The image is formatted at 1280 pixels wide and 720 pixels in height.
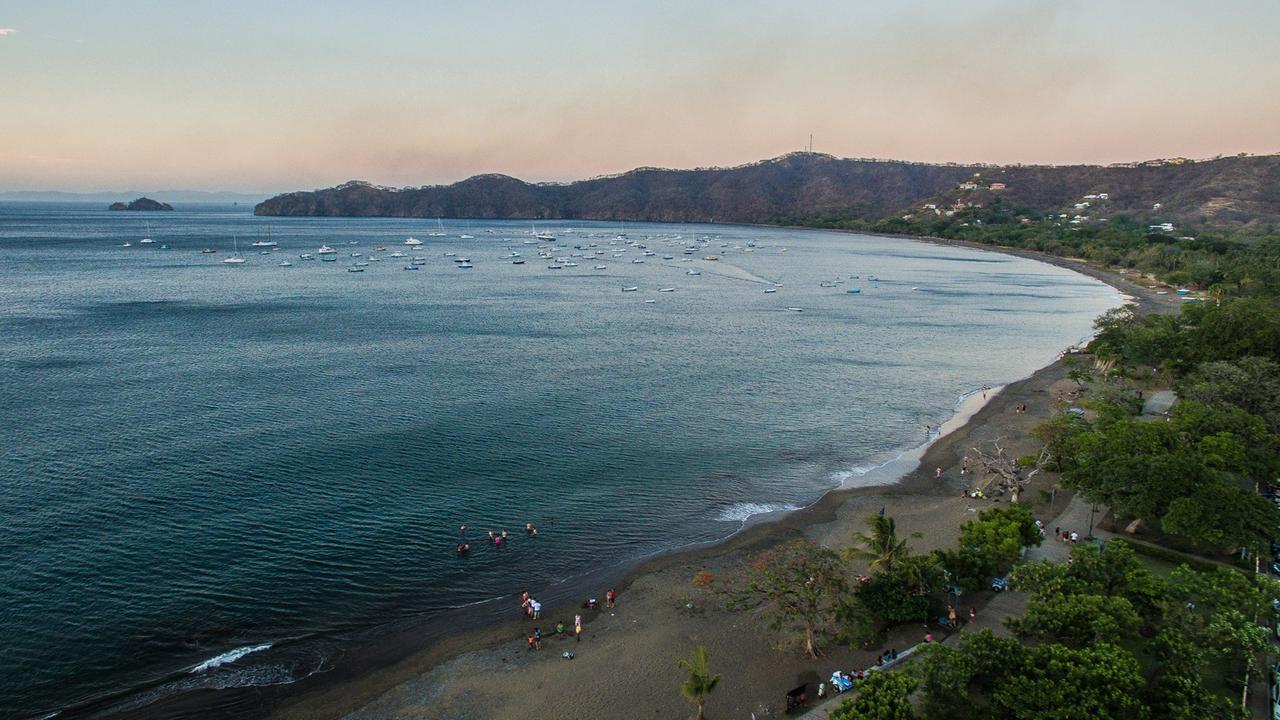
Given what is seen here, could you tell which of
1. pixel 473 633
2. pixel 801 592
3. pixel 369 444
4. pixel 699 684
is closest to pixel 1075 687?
pixel 801 592

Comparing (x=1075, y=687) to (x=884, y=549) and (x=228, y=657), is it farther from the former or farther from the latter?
(x=228, y=657)

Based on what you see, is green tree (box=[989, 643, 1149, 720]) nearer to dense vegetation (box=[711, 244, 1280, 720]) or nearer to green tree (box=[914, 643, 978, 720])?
dense vegetation (box=[711, 244, 1280, 720])

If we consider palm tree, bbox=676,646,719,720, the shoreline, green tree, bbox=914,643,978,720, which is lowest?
the shoreline

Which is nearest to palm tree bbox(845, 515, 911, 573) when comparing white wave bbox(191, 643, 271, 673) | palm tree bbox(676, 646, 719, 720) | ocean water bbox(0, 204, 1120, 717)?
palm tree bbox(676, 646, 719, 720)

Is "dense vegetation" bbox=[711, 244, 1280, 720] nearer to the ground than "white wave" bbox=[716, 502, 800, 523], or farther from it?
farther from it

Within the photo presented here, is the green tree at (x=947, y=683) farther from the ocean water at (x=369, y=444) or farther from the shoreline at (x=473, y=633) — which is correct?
the ocean water at (x=369, y=444)

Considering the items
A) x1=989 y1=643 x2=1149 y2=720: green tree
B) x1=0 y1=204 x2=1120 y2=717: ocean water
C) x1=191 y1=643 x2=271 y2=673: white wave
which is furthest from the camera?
x1=0 y1=204 x2=1120 y2=717: ocean water

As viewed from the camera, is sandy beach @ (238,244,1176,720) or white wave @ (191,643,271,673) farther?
white wave @ (191,643,271,673)
